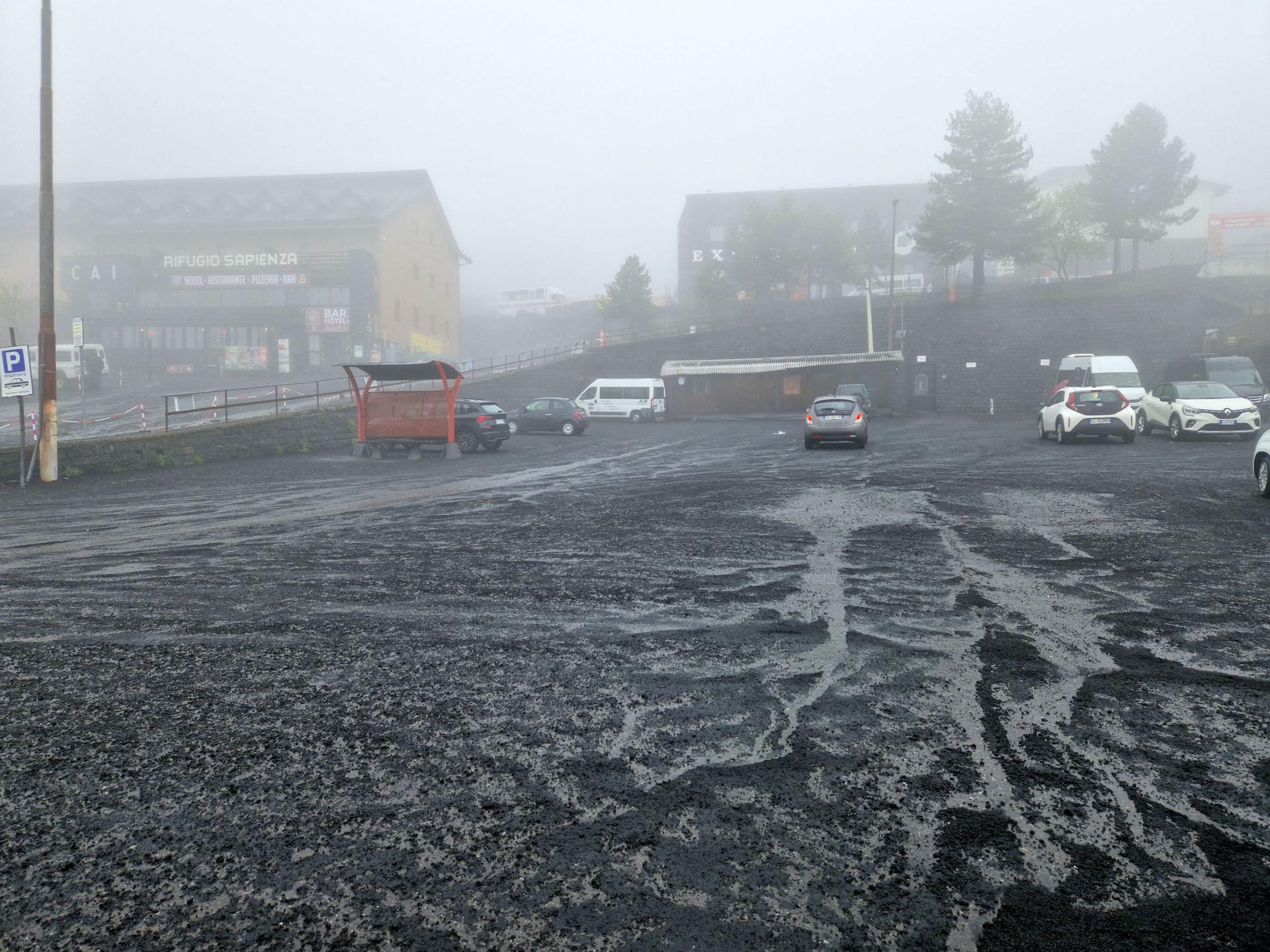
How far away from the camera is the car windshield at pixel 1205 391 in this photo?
22281 millimetres

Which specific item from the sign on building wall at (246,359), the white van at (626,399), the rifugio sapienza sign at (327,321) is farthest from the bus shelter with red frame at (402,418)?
the sign on building wall at (246,359)

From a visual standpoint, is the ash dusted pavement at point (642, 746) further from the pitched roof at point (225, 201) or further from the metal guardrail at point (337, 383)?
the pitched roof at point (225, 201)

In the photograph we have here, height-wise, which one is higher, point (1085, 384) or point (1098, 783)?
point (1085, 384)

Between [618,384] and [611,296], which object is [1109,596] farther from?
[611,296]

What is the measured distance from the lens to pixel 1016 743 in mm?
3557

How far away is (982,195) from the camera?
54.1 metres

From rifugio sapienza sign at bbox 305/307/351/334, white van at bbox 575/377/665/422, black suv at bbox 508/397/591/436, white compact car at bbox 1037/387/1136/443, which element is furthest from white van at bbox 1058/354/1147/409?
rifugio sapienza sign at bbox 305/307/351/334

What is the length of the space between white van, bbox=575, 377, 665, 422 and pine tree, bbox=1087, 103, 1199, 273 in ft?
117

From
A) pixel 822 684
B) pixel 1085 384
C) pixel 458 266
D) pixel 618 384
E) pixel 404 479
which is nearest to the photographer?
pixel 822 684

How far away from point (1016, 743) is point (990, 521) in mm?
6690

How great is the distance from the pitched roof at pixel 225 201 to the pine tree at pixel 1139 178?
49.8m

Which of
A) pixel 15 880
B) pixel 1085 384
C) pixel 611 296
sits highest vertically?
pixel 611 296

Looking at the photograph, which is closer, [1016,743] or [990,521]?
[1016,743]

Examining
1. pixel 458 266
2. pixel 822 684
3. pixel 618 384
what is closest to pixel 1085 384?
pixel 618 384
